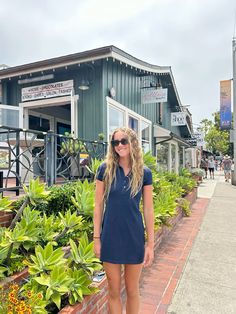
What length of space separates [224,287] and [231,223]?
3772 mm

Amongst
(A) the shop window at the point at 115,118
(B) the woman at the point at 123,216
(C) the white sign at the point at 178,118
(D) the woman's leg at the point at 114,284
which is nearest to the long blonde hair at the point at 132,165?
(B) the woman at the point at 123,216

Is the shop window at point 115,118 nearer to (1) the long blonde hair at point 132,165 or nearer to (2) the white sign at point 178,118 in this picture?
(1) the long blonde hair at point 132,165

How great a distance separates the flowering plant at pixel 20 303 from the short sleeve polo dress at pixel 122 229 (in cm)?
56

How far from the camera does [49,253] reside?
2285 mm

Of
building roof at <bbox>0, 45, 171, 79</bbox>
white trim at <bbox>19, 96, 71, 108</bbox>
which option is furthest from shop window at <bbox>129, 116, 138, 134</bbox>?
white trim at <bbox>19, 96, 71, 108</bbox>

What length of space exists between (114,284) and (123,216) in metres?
0.60

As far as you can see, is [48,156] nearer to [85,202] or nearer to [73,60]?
[85,202]

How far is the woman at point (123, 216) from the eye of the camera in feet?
6.59

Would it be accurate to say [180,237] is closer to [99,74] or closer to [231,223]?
[231,223]

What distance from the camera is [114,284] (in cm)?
211

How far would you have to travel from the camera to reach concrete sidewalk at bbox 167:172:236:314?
116 inches

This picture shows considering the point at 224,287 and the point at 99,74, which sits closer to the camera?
the point at 224,287

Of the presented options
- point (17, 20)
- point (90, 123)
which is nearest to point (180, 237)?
point (90, 123)

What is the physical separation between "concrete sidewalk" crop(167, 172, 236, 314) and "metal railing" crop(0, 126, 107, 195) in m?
2.47
